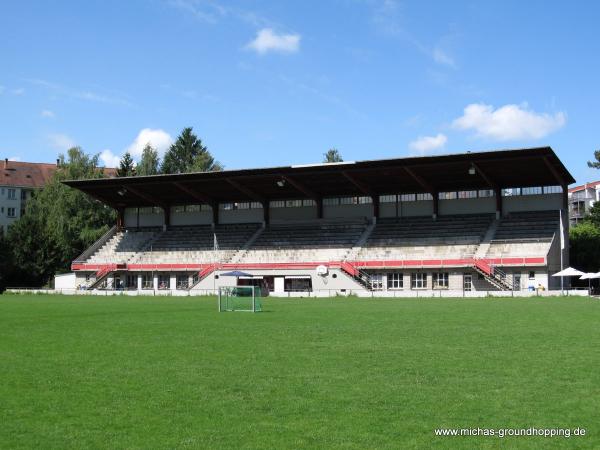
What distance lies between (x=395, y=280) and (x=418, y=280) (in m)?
2.20

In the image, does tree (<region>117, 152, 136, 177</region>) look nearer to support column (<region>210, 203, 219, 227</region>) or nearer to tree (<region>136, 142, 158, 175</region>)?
tree (<region>136, 142, 158, 175</region>)

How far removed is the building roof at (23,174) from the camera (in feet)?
400

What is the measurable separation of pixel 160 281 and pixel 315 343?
59.8 m

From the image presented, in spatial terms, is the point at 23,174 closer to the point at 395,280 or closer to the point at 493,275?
the point at 395,280

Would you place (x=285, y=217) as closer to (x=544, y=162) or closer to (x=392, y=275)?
(x=392, y=275)

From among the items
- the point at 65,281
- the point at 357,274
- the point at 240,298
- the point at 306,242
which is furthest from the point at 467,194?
the point at 65,281

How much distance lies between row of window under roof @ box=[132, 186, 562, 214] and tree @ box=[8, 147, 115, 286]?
10.4 metres

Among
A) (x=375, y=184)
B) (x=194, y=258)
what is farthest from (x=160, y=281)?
(x=375, y=184)

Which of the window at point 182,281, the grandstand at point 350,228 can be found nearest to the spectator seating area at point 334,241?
the grandstand at point 350,228

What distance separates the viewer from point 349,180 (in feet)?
231

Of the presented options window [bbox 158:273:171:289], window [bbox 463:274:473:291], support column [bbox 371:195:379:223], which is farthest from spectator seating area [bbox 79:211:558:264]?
window [bbox 463:274:473:291]

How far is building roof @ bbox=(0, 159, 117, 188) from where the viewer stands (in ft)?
400

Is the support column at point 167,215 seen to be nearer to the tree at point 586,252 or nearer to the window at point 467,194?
the window at point 467,194

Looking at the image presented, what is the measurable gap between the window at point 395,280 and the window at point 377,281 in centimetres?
77
